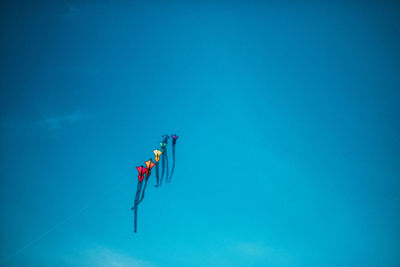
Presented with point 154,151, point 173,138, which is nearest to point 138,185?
point 154,151

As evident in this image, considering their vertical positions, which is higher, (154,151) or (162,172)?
(154,151)

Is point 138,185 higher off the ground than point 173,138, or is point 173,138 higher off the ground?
point 173,138

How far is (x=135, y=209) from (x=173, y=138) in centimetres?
475

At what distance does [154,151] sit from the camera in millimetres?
13703

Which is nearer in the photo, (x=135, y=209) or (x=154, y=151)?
(x=135, y=209)

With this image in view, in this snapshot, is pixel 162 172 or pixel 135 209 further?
pixel 162 172

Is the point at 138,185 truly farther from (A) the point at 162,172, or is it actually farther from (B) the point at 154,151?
(B) the point at 154,151

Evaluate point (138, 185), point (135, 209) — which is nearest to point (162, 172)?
point (138, 185)

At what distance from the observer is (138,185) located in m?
12.4

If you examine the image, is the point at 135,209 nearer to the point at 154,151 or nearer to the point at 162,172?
the point at 162,172

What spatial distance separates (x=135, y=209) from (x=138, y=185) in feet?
4.89

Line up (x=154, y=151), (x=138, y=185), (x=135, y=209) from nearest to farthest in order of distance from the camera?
1. (x=135, y=209)
2. (x=138, y=185)
3. (x=154, y=151)

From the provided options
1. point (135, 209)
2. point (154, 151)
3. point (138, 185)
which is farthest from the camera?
point (154, 151)

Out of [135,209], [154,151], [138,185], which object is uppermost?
[154,151]
